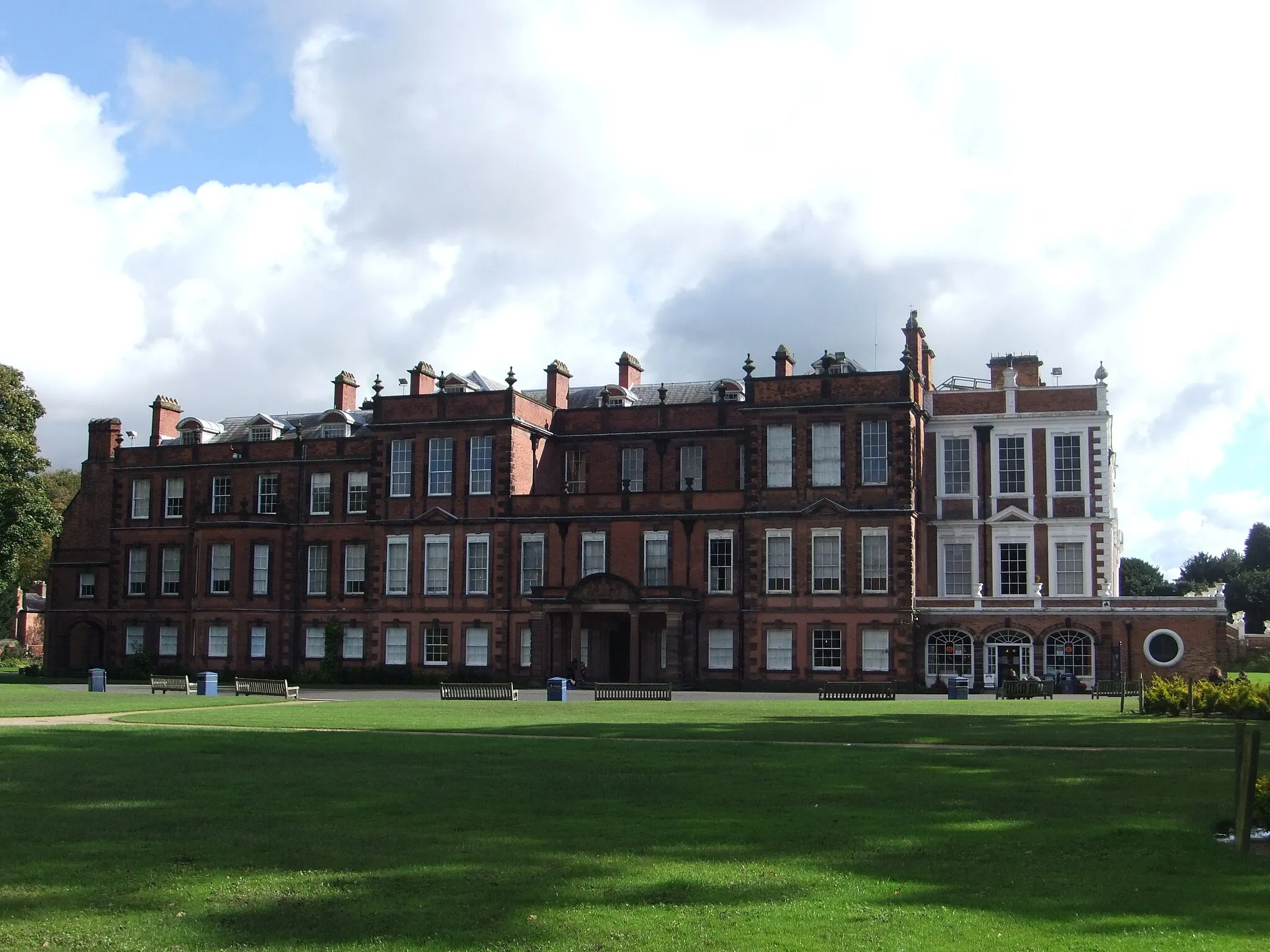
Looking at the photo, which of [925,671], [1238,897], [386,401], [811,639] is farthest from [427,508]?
[1238,897]

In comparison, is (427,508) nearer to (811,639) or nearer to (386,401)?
(386,401)

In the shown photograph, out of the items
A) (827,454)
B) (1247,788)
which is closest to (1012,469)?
(827,454)

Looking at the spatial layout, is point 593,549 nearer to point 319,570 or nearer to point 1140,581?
point 319,570

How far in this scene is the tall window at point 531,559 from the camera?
60844 millimetres

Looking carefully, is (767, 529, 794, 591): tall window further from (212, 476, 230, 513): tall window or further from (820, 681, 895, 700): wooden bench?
(212, 476, 230, 513): tall window

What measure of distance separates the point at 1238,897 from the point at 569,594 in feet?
147

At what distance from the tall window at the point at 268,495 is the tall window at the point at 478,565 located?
11.3 m

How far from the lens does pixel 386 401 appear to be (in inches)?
2501

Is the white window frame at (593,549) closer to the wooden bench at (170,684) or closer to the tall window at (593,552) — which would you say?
the tall window at (593,552)

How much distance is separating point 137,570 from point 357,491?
12530mm

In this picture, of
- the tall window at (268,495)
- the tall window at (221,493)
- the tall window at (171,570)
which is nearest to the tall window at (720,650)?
the tall window at (268,495)

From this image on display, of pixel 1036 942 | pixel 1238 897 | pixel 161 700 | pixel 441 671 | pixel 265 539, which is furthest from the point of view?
pixel 265 539

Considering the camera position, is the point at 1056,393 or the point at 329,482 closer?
the point at 1056,393

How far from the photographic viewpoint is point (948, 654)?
56406mm
